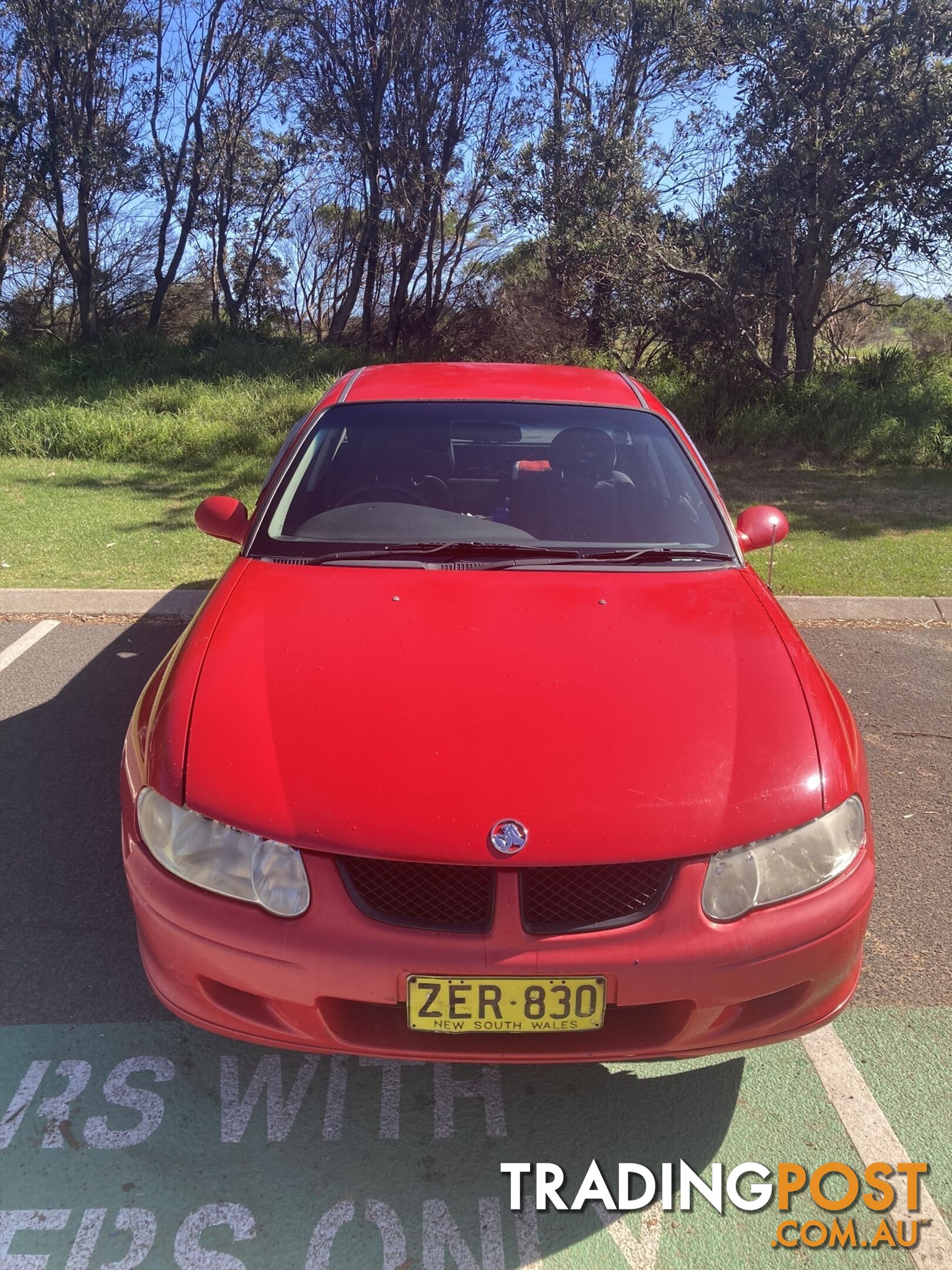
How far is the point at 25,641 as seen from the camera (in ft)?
18.2

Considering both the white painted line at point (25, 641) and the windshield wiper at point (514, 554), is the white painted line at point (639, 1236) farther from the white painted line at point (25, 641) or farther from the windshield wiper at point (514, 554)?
the white painted line at point (25, 641)

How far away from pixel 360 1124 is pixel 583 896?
83cm

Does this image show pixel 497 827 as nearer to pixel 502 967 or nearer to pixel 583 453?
pixel 502 967

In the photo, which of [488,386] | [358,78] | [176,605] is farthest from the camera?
[358,78]

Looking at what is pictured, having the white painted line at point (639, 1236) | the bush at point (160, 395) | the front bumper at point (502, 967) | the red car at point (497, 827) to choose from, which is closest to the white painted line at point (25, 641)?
the red car at point (497, 827)

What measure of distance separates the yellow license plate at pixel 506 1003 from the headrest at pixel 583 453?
1979 millimetres

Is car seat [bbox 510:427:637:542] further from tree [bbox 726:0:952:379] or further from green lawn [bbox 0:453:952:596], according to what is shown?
tree [bbox 726:0:952:379]

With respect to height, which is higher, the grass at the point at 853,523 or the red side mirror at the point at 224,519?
the red side mirror at the point at 224,519

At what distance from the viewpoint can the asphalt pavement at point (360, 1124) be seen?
78.7 inches

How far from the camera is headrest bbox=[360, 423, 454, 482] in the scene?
3.51 meters

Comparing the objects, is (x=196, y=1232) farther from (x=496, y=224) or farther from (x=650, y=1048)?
(x=496, y=224)

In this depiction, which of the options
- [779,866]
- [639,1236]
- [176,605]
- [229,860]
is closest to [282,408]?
[176,605]

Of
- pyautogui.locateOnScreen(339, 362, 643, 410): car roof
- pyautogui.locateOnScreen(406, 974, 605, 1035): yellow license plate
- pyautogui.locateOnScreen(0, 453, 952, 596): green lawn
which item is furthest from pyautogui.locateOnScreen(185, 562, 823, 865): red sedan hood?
pyautogui.locateOnScreen(0, 453, 952, 596): green lawn

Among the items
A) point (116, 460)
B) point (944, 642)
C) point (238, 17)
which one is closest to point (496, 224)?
point (238, 17)
